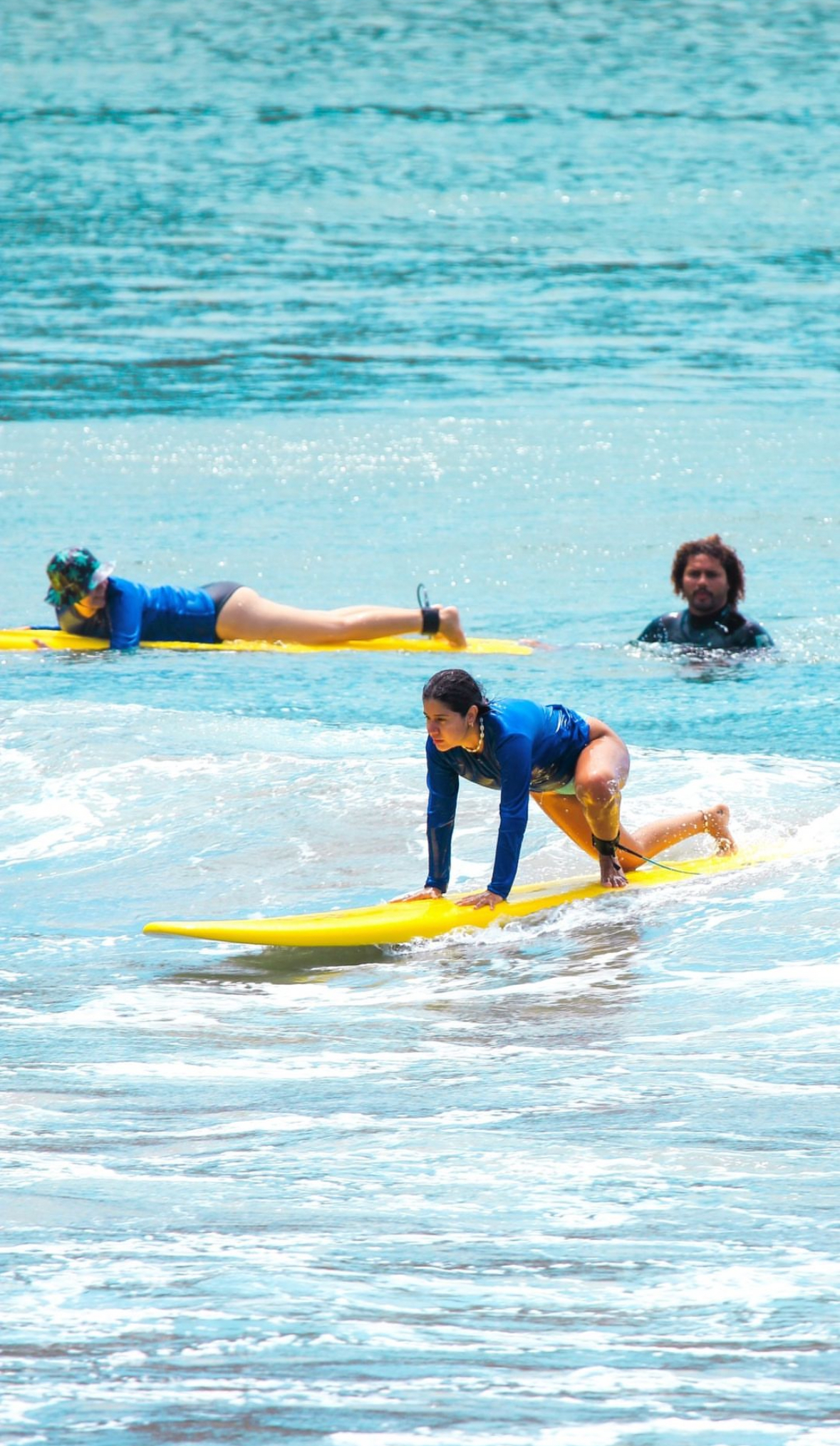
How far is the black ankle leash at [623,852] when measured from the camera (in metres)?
7.62

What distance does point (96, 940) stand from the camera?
24.1 ft

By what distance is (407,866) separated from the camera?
8484mm

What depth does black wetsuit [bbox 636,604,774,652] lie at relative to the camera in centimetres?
1245

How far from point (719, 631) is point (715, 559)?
65 cm

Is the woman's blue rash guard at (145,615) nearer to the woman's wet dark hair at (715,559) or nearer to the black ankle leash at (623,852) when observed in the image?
the woman's wet dark hair at (715,559)

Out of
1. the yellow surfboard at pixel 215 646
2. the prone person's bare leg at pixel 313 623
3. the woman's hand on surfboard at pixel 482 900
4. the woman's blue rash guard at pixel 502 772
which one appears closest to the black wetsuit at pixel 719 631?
the yellow surfboard at pixel 215 646

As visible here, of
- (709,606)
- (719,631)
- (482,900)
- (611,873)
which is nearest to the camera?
(482,900)

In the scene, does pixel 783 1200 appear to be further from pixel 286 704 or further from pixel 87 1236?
pixel 286 704

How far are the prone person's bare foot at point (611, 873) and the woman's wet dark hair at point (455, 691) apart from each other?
1.19m

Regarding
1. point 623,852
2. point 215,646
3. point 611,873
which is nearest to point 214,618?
point 215,646

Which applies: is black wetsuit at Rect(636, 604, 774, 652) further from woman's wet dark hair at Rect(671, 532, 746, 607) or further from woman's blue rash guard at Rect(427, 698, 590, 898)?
woman's blue rash guard at Rect(427, 698, 590, 898)

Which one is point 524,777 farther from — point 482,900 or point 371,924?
point 371,924

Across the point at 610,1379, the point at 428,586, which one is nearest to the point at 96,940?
the point at 610,1379

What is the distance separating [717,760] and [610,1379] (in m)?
6.64
